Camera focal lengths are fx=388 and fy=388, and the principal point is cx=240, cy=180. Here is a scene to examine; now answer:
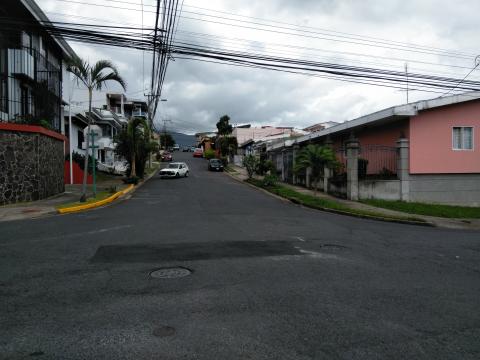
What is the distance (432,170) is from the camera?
1898 centimetres

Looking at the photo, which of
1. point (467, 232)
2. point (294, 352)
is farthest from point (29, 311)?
point (467, 232)

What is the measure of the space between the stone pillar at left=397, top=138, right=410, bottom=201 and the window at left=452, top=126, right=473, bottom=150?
2658 millimetres

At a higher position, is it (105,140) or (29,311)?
(105,140)

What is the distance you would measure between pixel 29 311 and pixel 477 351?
15.8 ft

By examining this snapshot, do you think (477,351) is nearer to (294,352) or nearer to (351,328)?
(351,328)

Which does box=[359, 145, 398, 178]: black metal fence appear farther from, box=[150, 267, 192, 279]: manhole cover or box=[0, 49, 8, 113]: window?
box=[0, 49, 8, 113]: window

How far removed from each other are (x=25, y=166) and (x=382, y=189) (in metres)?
16.0

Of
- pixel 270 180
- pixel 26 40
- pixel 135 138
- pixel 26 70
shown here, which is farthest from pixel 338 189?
pixel 26 40

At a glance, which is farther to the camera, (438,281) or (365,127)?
(365,127)

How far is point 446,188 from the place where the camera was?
19.4m

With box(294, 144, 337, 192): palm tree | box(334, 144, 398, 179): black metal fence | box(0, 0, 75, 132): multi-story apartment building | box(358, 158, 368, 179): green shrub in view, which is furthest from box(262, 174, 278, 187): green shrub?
box(0, 0, 75, 132): multi-story apartment building

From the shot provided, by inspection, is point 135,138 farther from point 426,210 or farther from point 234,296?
point 234,296

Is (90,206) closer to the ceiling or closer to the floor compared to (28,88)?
closer to the floor

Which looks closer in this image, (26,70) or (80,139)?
(26,70)
